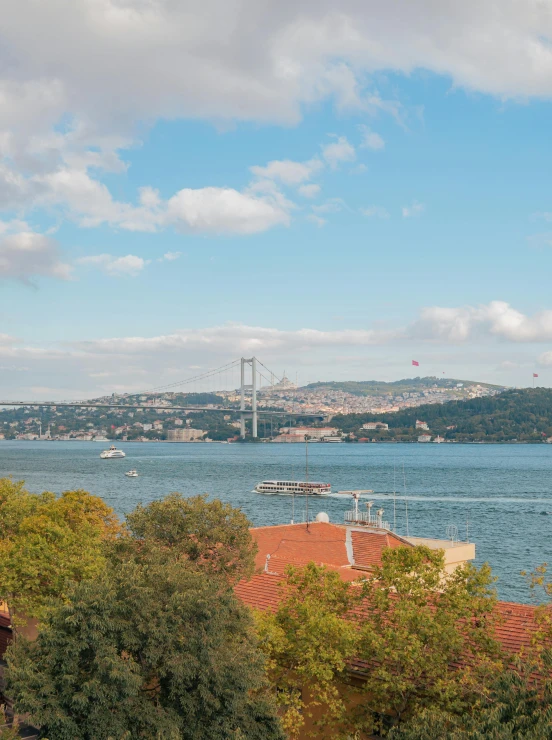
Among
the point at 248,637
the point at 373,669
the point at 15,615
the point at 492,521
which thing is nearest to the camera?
the point at 248,637

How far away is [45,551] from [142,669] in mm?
5273

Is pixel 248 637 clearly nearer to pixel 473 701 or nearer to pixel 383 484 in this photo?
pixel 473 701

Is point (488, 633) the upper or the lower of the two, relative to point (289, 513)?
upper

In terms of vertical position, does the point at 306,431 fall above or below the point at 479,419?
below

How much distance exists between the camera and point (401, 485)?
218ft

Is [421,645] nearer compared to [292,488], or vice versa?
[421,645]

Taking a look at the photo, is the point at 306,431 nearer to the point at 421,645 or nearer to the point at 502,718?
the point at 421,645

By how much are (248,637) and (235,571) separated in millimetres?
3354

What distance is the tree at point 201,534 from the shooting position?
1313cm

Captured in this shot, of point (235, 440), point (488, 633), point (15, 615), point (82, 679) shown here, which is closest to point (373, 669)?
point (488, 633)

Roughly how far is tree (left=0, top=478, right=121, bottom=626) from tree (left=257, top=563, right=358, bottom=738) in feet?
10.6

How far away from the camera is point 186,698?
900 centimetres

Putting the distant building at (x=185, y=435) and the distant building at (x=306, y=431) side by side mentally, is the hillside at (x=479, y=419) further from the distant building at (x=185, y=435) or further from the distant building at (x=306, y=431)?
the distant building at (x=185, y=435)

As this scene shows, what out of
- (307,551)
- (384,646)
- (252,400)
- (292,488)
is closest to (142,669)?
(384,646)
